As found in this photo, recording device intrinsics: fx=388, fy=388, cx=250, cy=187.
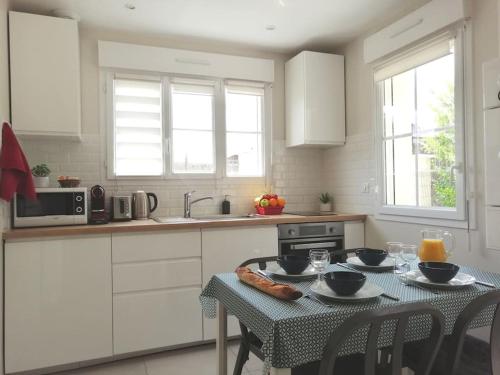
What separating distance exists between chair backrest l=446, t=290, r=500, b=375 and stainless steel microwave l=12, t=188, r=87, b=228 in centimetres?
230

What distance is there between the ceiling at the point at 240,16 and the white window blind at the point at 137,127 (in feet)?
1.55

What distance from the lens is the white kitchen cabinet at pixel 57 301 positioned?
7.75 feet

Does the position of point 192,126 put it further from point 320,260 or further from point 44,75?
point 320,260

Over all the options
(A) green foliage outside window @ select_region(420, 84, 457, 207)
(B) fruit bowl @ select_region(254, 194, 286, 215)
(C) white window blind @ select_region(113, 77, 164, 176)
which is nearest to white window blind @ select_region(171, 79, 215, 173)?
(C) white window blind @ select_region(113, 77, 164, 176)

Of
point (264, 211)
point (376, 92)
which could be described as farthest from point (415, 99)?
point (264, 211)

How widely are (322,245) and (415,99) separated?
4.30ft

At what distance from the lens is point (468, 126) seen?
2367 millimetres

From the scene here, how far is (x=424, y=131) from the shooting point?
2.74 meters

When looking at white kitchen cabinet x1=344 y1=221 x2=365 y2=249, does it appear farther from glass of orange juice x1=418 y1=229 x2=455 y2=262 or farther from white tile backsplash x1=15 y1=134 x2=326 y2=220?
glass of orange juice x1=418 y1=229 x2=455 y2=262

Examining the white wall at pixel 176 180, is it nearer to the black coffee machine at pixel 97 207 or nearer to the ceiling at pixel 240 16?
the ceiling at pixel 240 16

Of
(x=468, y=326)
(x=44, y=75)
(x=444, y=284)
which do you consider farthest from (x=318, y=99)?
(x=468, y=326)

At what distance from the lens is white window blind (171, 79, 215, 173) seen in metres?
3.41

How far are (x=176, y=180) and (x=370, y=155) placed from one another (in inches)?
65.6

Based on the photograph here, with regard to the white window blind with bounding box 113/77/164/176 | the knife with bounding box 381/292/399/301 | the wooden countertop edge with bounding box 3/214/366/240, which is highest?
the white window blind with bounding box 113/77/164/176
